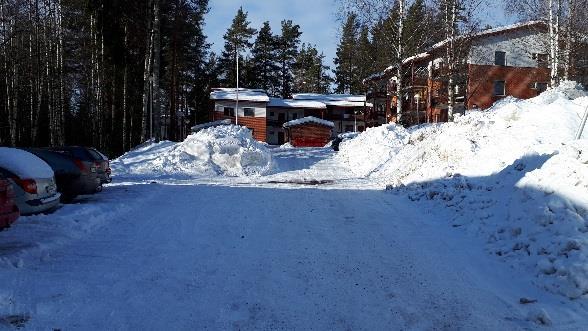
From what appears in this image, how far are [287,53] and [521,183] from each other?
2599 inches

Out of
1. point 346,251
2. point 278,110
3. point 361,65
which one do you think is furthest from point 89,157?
point 361,65

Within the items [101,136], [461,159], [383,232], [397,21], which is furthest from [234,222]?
[101,136]

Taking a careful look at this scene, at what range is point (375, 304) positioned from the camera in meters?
5.30

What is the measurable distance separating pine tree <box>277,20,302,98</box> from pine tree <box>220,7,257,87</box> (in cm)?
542

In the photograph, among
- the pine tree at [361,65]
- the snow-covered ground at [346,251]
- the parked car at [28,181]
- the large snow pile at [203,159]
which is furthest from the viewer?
the pine tree at [361,65]

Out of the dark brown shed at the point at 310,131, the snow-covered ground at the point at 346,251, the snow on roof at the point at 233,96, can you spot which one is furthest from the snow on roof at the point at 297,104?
the snow-covered ground at the point at 346,251

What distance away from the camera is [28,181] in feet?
26.7

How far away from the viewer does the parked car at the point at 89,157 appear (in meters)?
13.0

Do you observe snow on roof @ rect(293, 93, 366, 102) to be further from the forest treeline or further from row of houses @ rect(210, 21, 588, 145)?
the forest treeline

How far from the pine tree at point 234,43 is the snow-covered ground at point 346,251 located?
56256mm

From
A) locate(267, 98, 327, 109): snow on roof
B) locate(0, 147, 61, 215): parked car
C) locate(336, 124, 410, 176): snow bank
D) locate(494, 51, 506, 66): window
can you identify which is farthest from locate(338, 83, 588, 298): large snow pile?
locate(267, 98, 327, 109): snow on roof

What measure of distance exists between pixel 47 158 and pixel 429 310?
10306 mm

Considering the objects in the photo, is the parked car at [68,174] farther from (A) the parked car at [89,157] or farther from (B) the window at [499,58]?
(B) the window at [499,58]

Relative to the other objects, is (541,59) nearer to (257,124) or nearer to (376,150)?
(376,150)
